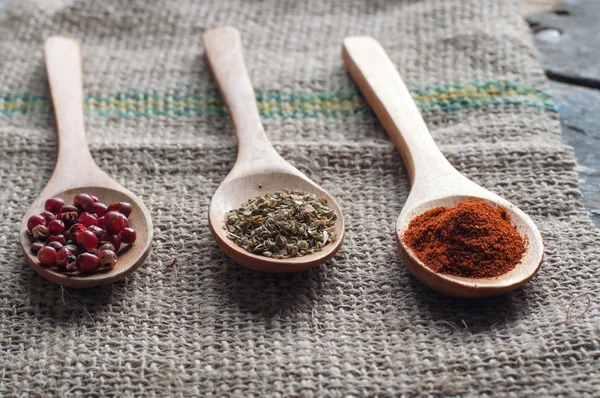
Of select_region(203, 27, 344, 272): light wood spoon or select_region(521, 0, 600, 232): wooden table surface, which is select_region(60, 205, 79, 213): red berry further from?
select_region(521, 0, 600, 232): wooden table surface

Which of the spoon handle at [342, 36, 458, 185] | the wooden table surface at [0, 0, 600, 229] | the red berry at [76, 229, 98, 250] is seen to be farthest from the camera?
the wooden table surface at [0, 0, 600, 229]

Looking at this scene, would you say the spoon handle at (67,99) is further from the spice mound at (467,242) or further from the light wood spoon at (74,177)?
the spice mound at (467,242)

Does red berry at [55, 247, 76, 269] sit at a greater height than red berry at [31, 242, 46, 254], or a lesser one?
greater

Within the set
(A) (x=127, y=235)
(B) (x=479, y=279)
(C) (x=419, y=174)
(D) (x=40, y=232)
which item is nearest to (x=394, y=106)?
(C) (x=419, y=174)

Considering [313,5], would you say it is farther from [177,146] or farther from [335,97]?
[177,146]

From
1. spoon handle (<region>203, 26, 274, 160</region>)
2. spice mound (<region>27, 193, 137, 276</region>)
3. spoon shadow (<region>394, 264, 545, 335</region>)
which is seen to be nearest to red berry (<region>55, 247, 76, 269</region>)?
spice mound (<region>27, 193, 137, 276</region>)

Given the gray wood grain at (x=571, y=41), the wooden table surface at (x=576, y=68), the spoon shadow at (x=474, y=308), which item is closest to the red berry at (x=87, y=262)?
the spoon shadow at (x=474, y=308)

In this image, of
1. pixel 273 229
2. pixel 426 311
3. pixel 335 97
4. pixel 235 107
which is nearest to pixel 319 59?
pixel 335 97

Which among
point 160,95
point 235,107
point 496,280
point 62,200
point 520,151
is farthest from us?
point 160,95
